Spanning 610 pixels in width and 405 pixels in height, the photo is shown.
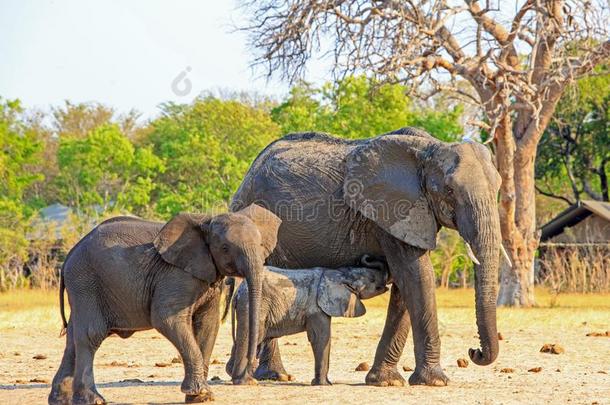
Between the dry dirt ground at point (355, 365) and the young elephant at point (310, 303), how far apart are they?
43cm

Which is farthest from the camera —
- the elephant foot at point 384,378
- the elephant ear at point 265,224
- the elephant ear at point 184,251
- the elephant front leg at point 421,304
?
the elephant foot at point 384,378

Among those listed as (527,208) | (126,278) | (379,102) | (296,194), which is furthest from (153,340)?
(379,102)

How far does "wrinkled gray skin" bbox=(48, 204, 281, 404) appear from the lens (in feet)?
33.3

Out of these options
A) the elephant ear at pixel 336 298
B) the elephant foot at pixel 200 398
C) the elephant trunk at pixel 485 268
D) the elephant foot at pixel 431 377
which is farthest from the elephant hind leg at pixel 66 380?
the elephant trunk at pixel 485 268

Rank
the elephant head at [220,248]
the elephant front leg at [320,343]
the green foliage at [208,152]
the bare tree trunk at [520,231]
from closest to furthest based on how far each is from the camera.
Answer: the elephant head at [220,248] → the elephant front leg at [320,343] → the bare tree trunk at [520,231] → the green foliage at [208,152]

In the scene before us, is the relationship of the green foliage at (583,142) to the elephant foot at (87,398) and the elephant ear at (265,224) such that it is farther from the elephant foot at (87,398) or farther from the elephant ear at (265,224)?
the elephant foot at (87,398)

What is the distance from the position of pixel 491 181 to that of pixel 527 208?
16641 mm

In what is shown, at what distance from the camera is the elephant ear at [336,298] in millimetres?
11609

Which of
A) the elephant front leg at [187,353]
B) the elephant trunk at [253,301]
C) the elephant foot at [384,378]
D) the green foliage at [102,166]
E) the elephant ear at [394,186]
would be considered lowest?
the elephant foot at [384,378]

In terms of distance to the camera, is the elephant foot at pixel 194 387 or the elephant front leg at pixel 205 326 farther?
the elephant front leg at pixel 205 326

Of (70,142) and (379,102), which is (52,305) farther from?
(70,142)

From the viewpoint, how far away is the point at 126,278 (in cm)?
1030

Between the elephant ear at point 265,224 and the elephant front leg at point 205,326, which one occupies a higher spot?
the elephant ear at point 265,224

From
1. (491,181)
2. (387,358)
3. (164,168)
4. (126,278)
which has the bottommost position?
(387,358)
